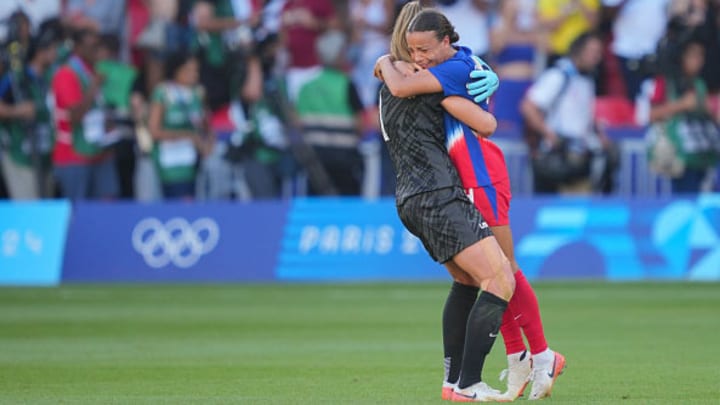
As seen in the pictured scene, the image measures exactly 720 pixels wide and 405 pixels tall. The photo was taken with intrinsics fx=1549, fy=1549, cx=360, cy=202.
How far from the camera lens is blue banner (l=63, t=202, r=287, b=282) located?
2114 cm

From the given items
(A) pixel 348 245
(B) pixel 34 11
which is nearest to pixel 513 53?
(A) pixel 348 245

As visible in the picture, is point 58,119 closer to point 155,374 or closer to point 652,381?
point 155,374

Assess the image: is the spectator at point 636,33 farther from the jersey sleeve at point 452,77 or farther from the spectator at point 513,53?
the jersey sleeve at point 452,77

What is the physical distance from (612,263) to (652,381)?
11.3m

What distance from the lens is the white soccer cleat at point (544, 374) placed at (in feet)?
28.9

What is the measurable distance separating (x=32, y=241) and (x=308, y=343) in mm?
9117

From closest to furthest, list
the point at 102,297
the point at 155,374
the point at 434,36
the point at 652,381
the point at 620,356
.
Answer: the point at 434,36
the point at 652,381
the point at 155,374
the point at 620,356
the point at 102,297

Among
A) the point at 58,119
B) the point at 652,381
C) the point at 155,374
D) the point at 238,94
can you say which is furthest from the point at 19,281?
the point at 652,381

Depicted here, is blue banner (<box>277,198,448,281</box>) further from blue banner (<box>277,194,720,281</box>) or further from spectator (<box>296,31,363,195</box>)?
spectator (<box>296,31,363,195</box>)

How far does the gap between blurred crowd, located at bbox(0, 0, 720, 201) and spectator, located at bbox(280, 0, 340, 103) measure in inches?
0.8

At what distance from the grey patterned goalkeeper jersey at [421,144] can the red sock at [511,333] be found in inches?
35.6

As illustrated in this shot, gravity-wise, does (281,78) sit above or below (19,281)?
above

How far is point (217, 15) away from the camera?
Answer: 72.4 feet

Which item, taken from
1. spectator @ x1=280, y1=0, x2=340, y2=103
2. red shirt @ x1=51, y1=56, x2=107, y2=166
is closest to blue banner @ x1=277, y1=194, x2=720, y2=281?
spectator @ x1=280, y1=0, x2=340, y2=103
